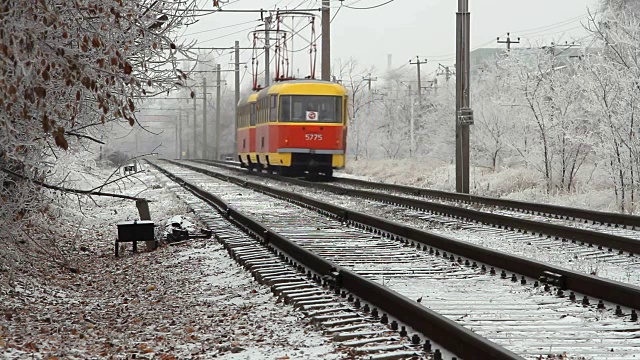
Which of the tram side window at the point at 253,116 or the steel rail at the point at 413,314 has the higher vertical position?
the tram side window at the point at 253,116

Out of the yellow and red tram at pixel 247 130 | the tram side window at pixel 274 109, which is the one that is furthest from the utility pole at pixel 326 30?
the tram side window at pixel 274 109

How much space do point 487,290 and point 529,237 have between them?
4.53m

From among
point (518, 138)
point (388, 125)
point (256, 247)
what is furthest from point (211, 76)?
point (256, 247)

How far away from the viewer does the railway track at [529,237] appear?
30.6ft

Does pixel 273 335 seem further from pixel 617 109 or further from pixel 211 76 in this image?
pixel 211 76

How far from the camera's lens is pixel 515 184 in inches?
1001

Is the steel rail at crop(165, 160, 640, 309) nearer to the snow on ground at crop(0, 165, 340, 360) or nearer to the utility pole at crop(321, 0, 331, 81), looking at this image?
the snow on ground at crop(0, 165, 340, 360)

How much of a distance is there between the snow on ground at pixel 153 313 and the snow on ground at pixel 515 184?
35.3 ft

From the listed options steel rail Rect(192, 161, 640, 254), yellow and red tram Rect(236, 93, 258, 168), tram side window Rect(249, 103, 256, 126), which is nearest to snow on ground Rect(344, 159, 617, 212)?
steel rail Rect(192, 161, 640, 254)

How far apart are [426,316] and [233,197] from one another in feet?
52.5

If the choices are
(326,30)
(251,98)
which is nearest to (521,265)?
(326,30)

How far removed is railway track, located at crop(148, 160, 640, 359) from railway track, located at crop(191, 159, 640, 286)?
0.86 m

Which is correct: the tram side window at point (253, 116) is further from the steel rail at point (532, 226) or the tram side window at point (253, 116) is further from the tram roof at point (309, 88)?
the steel rail at point (532, 226)

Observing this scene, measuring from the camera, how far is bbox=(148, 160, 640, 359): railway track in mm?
5703
